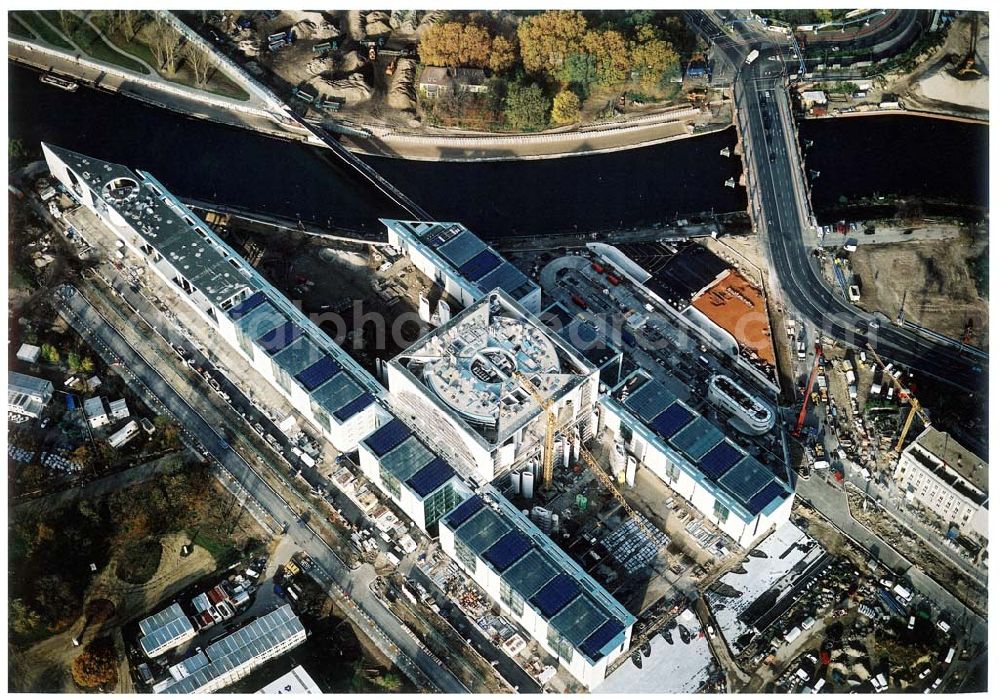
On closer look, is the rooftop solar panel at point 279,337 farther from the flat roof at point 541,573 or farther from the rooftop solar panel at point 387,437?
the flat roof at point 541,573

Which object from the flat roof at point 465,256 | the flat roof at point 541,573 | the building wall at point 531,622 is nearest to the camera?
the building wall at point 531,622

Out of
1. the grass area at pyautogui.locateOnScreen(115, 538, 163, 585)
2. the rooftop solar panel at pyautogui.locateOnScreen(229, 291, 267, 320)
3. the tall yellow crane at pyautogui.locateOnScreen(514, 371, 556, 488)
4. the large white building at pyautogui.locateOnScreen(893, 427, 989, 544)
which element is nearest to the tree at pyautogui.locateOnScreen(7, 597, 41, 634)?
the grass area at pyautogui.locateOnScreen(115, 538, 163, 585)

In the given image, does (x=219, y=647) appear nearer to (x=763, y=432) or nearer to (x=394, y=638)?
(x=394, y=638)

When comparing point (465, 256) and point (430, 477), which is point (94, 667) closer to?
point (430, 477)

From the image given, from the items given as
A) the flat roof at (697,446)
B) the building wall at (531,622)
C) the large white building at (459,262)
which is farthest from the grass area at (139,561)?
the flat roof at (697,446)

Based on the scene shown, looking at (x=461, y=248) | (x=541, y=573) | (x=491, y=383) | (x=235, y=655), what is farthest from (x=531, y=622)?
(x=461, y=248)

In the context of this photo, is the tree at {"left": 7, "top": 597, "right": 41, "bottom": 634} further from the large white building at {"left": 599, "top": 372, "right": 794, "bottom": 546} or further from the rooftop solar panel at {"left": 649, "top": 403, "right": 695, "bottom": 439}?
the rooftop solar panel at {"left": 649, "top": 403, "right": 695, "bottom": 439}
